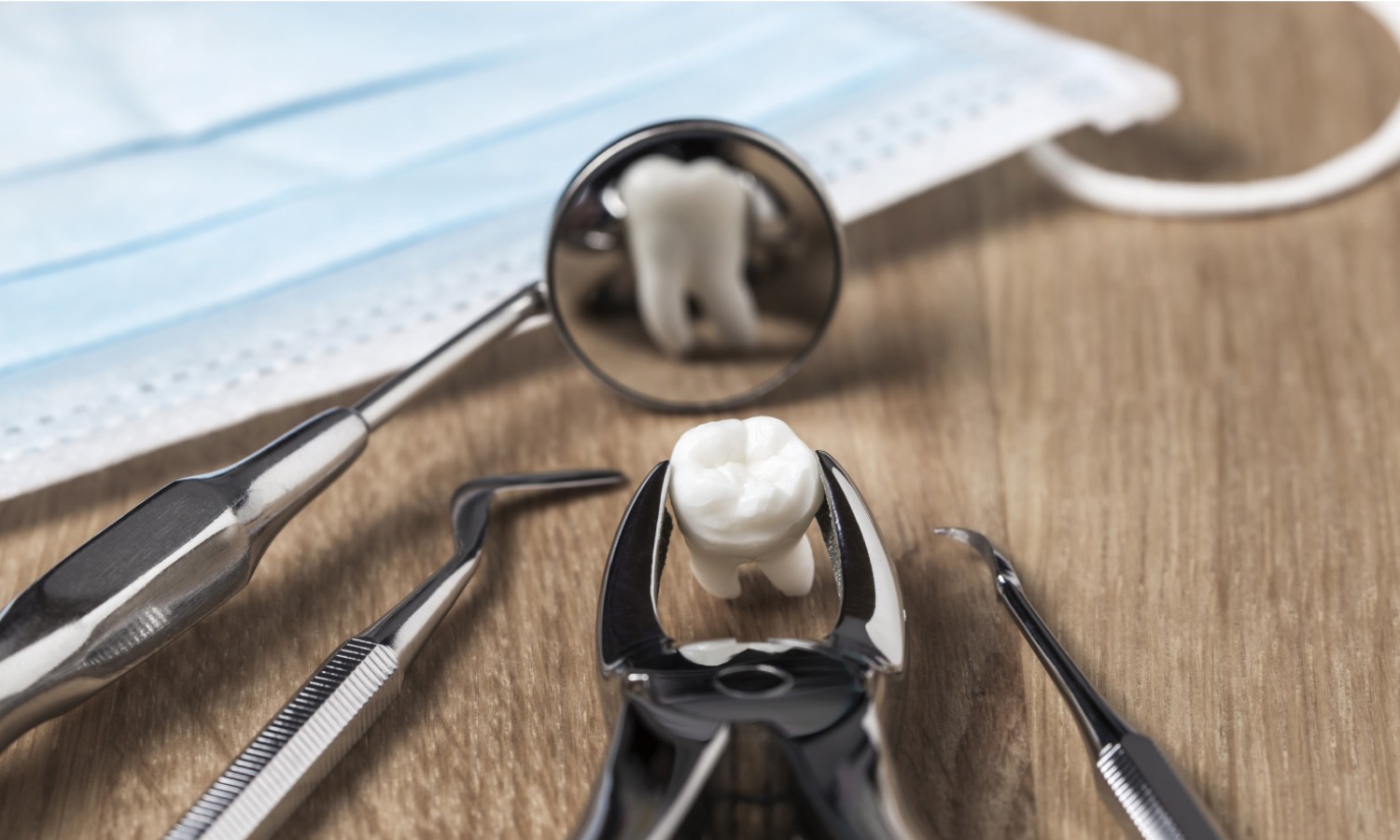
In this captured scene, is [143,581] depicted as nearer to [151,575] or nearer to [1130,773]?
[151,575]

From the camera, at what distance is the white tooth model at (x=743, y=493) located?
1.24ft

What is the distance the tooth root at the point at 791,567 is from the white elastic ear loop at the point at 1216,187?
306 mm

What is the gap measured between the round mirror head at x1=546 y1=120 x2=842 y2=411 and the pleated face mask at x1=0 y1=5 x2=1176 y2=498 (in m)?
0.07

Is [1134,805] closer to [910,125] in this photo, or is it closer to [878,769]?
[878,769]

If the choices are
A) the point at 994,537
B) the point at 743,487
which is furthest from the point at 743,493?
the point at 994,537

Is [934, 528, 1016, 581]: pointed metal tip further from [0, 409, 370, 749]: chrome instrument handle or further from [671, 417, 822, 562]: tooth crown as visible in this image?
[0, 409, 370, 749]: chrome instrument handle

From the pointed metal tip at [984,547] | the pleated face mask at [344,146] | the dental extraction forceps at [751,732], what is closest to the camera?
the dental extraction forceps at [751,732]

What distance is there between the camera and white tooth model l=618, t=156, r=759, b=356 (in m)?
0.49

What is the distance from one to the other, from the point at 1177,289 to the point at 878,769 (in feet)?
1.15

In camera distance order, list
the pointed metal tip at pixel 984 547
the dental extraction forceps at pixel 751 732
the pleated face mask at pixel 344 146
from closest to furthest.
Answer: the dental extraction forceps at pixel 751 732
the pointed metal tip at pixel 984 547
the pleated face mask at pixel 344 146

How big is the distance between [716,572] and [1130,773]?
141mm

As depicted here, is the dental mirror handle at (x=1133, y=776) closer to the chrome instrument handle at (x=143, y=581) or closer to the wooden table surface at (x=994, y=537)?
the wooden table surface at (x=994, y=537)

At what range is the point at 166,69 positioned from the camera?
0.64 m

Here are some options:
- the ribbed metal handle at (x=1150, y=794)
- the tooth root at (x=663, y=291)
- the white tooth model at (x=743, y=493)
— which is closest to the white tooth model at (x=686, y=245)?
the tooth root at (x=663, y=291)
